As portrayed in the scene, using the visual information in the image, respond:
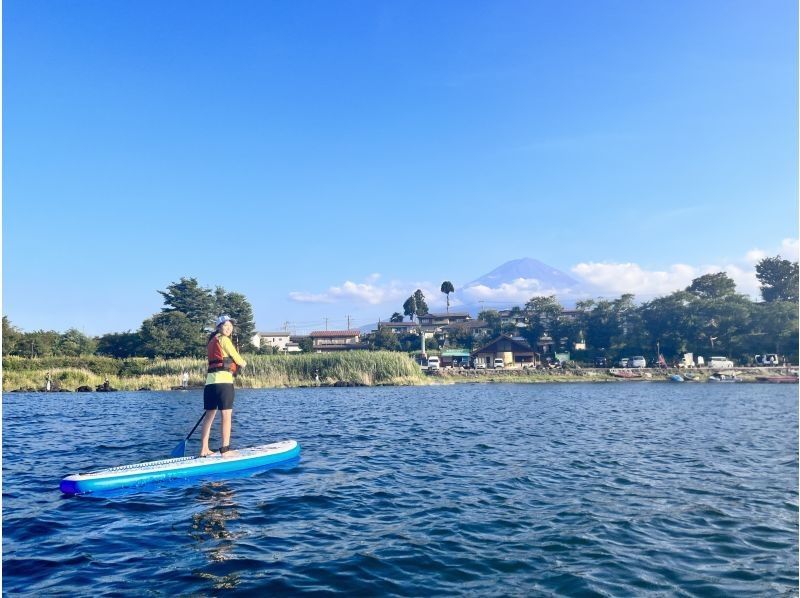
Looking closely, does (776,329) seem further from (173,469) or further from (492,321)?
(173,469)

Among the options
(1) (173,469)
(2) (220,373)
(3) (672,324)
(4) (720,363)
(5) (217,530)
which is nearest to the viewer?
(5) (217,530)

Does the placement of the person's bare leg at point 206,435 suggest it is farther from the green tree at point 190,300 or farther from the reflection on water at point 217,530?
the green tree at point 190,300

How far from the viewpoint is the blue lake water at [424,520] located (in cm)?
626

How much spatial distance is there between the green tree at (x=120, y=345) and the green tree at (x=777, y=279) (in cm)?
9480

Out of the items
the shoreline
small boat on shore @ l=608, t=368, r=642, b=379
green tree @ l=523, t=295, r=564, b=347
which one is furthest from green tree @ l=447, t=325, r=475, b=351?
small boat on shore @ l=608, t=368, r=642, b=379

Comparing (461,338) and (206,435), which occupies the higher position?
(461,338)

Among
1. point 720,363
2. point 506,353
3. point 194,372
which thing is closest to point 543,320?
point 506,353

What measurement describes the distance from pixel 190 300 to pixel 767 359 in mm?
81782

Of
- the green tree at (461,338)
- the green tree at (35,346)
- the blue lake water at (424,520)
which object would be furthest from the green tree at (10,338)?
the green tree at (461,338)

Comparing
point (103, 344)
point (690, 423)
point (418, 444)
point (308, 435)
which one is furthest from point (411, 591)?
point (103, 344)

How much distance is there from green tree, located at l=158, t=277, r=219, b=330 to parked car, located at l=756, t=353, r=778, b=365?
77819 millimetres

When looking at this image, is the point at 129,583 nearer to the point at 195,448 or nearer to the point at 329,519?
the point at 329,519

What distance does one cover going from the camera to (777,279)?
292ft

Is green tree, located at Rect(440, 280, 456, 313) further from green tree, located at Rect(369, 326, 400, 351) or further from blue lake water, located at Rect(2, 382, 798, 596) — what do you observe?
blue lake water, located at Rect(2, 382, 798, 596)
